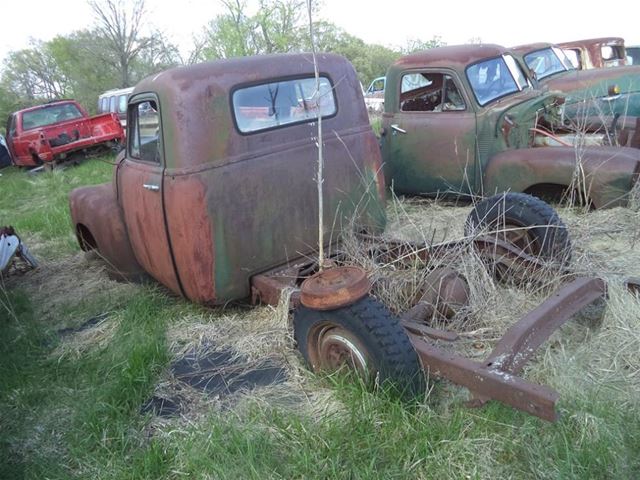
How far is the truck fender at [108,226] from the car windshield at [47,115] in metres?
9.68

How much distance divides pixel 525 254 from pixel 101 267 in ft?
12.4

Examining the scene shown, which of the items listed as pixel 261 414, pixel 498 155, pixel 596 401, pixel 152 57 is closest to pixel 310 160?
pixel 261 414

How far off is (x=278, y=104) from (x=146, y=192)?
3.46 ft

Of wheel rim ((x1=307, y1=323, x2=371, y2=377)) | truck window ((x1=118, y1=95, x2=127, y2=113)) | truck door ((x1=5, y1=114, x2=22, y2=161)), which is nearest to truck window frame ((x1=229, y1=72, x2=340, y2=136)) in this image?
wheel rim ((x1=307, y1=323, x2=371, y2=377))

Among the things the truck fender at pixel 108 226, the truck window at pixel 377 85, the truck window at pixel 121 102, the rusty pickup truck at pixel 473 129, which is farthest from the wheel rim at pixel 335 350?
the truck window at pixel 377 85

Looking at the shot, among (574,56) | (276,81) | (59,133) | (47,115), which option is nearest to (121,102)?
(47,115)

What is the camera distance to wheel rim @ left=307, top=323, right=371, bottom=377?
2535 millimetres

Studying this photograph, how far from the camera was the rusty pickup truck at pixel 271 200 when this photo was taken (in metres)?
3.24

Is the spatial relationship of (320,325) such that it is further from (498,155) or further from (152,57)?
(152,57)

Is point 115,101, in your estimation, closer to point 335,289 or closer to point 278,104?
point 278,104

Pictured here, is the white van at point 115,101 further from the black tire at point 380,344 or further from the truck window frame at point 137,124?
the black tire at point 380,344

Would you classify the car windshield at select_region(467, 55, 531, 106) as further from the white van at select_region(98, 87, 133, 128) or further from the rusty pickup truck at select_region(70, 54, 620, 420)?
the white van at select_region(98, 87, 133, 128)

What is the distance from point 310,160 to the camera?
3.68 metres

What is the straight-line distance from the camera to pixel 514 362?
230 cm
